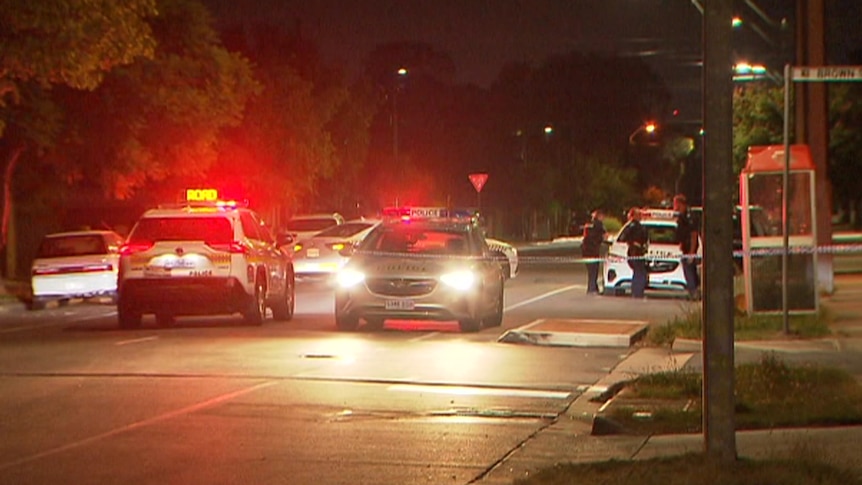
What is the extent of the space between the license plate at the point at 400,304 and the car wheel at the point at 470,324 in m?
0.82

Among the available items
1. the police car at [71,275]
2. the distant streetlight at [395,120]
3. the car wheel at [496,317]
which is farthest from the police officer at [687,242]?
the distant streetlight at [395,120]

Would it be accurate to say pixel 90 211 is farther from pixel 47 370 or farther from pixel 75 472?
pixel 75 472

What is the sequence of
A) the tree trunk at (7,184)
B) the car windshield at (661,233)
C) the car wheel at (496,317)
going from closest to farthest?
the car wheel at (496,317), the car windshield at (661,233), the tree trunk at (7,184)

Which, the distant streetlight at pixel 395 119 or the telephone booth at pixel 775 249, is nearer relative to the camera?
the telephone booth at pixel 775 249

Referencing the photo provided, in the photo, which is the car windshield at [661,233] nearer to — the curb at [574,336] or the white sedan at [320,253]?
the white sedan at [320,253]

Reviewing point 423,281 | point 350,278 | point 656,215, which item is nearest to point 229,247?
point 350,278

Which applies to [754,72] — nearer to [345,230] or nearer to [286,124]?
[345,230]

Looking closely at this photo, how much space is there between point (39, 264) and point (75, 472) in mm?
19831

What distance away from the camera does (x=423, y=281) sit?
64.9 feet

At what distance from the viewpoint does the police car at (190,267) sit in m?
20.6

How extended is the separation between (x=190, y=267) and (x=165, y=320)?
90.6 inches

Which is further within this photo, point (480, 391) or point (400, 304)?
point (400, 304)

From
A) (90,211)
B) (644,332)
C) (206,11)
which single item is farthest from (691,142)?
(644,332)

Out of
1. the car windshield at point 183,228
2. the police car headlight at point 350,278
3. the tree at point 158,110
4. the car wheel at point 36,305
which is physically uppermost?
the tree at point 158,110
